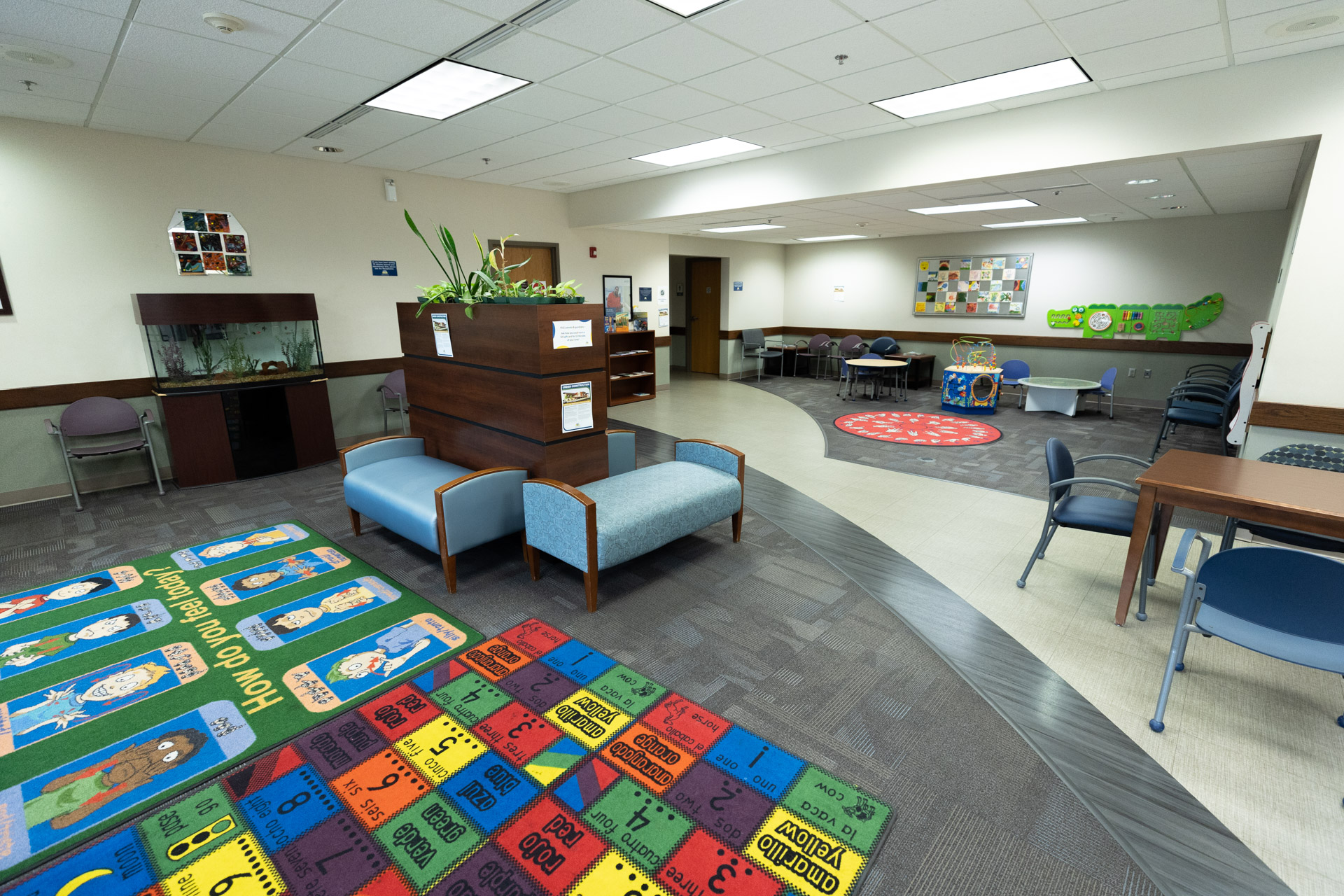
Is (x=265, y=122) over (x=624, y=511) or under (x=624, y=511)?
over

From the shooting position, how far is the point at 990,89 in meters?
3.86

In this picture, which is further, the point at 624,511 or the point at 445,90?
the point at 445,90

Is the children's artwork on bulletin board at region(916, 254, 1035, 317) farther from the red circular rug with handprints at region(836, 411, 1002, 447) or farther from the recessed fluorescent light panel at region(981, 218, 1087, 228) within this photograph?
the red circular rug with handprints at region(836, 411, 1002, 447)

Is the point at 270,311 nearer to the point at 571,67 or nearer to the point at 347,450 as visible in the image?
the point at 347,450

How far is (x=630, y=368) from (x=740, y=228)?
2.71 m

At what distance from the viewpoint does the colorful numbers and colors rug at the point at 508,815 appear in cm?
172

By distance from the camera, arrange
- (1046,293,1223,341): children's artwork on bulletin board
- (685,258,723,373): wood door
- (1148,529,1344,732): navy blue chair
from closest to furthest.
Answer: (1148,529,1344,732): navy blue chair
(1046,293,1223,341): children's artwork on bulletin board
(685,258,723,373): wood door

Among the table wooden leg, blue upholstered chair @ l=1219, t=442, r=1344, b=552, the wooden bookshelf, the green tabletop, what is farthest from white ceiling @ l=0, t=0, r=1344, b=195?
the green tabletop

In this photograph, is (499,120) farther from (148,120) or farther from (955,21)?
(955,21)

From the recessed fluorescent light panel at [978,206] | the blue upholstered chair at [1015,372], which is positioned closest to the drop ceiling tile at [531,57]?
the recessed fluorescent light panel at [978,206]

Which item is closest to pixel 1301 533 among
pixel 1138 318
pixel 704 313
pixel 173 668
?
pixel 173 668

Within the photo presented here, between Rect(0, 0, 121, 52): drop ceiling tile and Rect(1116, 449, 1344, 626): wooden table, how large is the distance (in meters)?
5.47

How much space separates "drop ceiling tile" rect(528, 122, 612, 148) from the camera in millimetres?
4750

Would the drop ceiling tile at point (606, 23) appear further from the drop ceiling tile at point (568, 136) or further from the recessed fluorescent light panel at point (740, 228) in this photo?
the recessed fluorescent light panel at point (740, 228)
